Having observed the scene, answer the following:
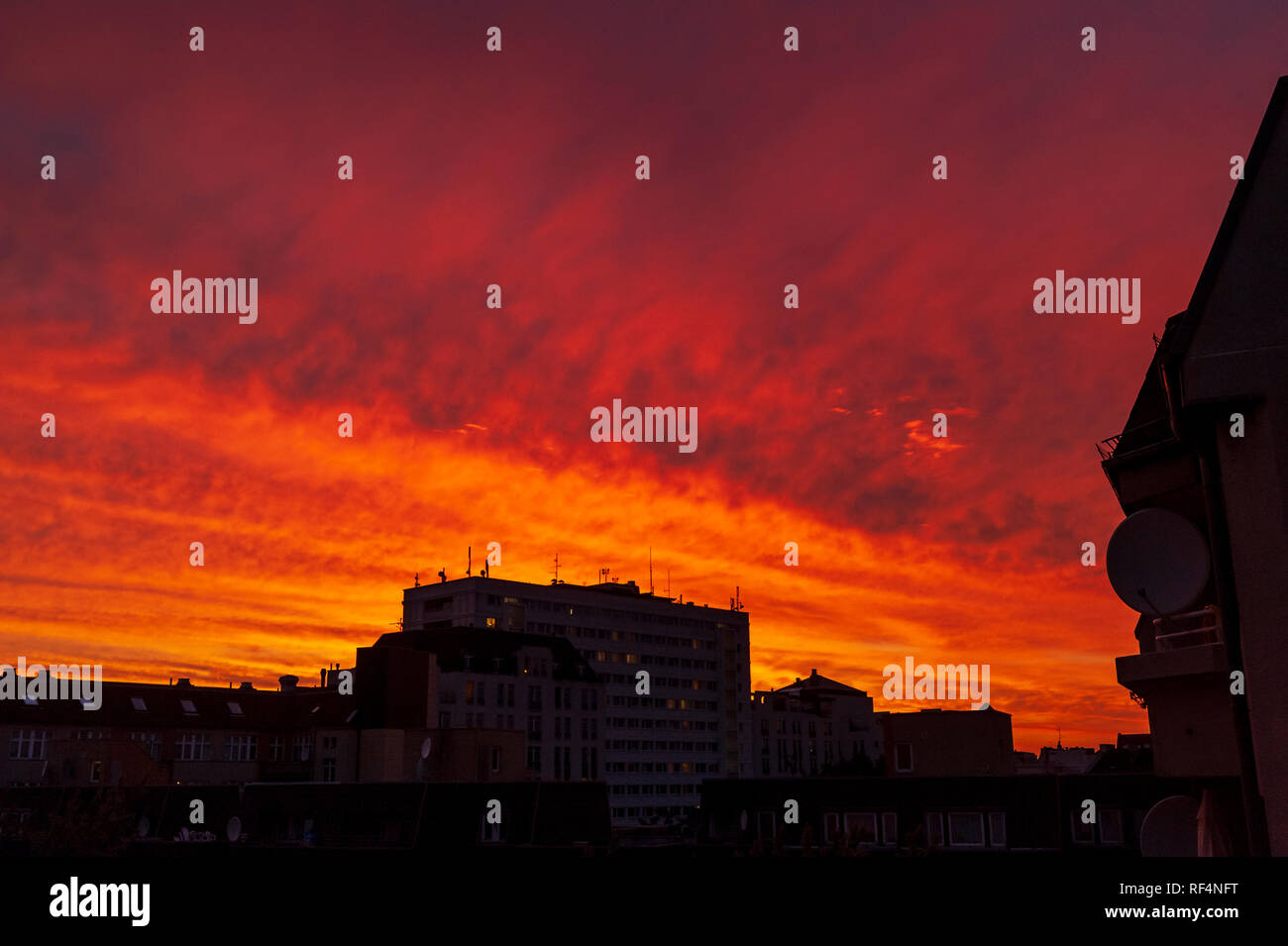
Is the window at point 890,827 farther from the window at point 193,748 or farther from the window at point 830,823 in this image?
the window at point 193,748

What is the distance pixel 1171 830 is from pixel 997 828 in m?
41.4

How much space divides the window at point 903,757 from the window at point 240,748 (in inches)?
2427

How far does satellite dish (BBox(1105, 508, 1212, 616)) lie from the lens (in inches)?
785

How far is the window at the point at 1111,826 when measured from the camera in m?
58.3

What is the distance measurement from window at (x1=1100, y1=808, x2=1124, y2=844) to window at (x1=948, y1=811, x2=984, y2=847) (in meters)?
6.48

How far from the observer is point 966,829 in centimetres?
6194

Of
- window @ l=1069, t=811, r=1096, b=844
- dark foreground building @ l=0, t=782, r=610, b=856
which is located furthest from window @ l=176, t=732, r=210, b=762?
window @ l=1069, t=811, r=1096, b=844

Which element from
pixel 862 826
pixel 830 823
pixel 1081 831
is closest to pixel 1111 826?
pixel 1081 831

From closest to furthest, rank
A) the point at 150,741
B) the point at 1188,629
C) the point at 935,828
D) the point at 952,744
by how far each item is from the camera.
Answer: the point at 1188,629 → the point at 935,828 → the point at 952,744 → the point at 150,741

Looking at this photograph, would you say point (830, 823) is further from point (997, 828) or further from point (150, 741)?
point (150, 741)

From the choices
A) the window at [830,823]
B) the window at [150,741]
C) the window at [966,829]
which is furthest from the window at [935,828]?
the window at [150,741]
